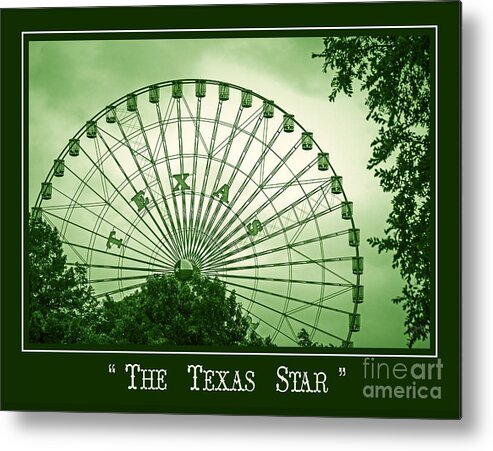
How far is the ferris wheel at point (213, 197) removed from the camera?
514 cm

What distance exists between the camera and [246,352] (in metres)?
5.06

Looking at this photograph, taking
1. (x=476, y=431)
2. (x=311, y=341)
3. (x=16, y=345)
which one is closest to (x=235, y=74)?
(x=311, y=341)

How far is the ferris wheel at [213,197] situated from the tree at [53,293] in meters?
0.06

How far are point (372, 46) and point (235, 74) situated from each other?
2.33ft

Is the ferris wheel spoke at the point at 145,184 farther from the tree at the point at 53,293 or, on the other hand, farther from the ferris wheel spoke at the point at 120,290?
the tree at the point at 53,293

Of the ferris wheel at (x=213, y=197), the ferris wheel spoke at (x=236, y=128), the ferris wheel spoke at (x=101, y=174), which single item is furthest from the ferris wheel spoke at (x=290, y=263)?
the ferris wheel spoke at (x=101, y=174)

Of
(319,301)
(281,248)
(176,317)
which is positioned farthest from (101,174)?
(319,301)

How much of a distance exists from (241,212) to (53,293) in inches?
42.5

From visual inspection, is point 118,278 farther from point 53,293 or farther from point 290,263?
point 290,263

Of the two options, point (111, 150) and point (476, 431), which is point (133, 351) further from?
point (476, 431)

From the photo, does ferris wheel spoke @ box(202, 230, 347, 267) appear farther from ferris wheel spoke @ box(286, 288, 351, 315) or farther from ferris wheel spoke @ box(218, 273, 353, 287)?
ferris wheel spoke @ box(286, 288, 351, 315)

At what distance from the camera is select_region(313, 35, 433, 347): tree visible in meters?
5.00

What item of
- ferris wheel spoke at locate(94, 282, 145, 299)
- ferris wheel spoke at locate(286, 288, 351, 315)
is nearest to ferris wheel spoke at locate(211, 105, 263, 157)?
ferris wheel spoke at locate(94, 282, 145, 299)

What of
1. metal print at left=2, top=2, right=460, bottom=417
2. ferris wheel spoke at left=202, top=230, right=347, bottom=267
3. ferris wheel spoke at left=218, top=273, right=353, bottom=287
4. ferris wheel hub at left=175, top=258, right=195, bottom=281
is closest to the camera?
metal print at left=2, top=2, right=460, bottom=417
